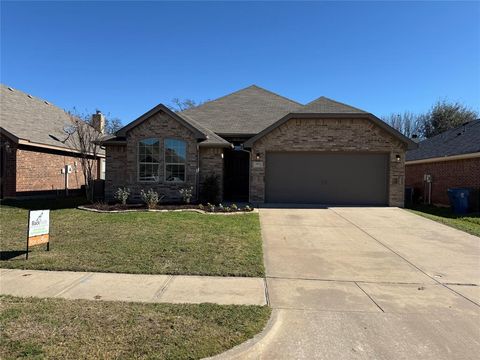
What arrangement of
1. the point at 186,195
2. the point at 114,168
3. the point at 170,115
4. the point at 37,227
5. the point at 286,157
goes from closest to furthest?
the point at 37,227, the point at 186,195, the point at 170,115, the point at 286,157, the point at 114,168

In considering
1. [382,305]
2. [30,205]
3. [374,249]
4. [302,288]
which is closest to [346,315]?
[382,305]

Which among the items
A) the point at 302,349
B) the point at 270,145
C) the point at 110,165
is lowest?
the point at 302,349

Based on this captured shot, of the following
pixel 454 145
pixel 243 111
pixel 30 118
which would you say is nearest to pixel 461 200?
pixel 454 145

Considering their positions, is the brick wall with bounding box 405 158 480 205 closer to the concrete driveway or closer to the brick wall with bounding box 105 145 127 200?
the concrete driveway

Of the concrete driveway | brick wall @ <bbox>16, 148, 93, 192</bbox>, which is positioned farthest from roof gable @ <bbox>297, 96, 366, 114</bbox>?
brick wall @ <bbox>16, 148, 93, 192</bbox>

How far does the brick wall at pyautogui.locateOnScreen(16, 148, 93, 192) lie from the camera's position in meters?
17.1

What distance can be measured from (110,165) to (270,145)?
7507mm

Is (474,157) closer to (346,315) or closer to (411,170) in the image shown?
(411,170)

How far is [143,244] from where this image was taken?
8.16m

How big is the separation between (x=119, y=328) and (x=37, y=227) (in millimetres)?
4197

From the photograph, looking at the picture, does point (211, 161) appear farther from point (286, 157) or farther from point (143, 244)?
point (143, 244)

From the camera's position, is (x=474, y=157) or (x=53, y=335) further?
(x=474, y=157)

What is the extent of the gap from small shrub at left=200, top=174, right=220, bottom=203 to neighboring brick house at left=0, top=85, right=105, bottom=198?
8415mm

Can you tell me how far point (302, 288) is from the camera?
5691 millimetres
